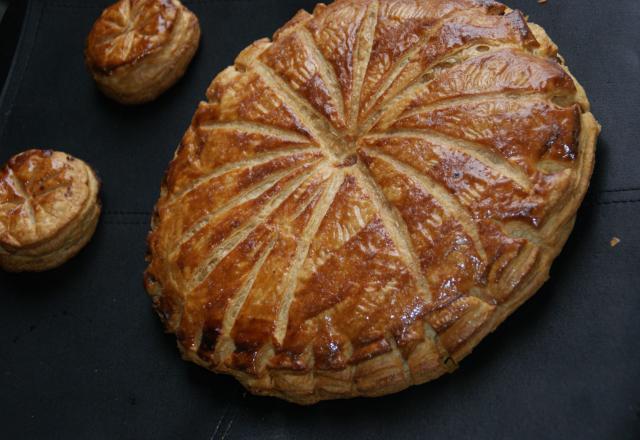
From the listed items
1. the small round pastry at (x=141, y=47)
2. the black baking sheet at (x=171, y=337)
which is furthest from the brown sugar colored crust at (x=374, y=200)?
the small round pastry at (x=141, y=47)

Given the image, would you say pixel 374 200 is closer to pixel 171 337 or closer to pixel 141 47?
pixel 171 337

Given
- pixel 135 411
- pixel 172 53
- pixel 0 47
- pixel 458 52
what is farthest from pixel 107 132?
pixel 458 52

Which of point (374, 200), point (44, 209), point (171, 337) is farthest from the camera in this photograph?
point (44, 209)

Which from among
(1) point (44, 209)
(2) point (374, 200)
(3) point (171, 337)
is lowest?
(3) point (171, 337)

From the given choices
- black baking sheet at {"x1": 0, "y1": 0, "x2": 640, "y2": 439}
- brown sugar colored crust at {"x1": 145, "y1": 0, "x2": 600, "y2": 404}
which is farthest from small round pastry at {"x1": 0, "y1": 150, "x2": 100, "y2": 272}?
brown sugar colored crust at {"x1": 145, "y1": 0, "x2": 600, "y2": 404}

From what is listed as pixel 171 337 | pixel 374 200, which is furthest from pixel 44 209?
pixel 374 200

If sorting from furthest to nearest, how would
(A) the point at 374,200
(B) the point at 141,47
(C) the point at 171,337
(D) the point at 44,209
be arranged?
(B) the point at 141,47 → (D) the point at 44,209 → (C) the point at 171,337 → (A) the point at 374,200
